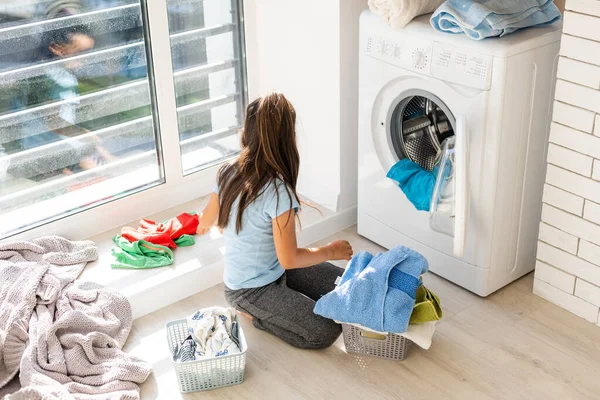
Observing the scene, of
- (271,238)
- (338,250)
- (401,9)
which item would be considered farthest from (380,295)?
(401,9)

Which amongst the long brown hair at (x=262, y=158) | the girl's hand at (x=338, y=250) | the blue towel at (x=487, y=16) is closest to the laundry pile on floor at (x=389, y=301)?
the girl's hand at (x=338, y=250)

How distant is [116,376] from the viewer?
239 cm

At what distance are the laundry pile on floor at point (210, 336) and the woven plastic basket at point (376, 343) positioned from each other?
13.8 inches

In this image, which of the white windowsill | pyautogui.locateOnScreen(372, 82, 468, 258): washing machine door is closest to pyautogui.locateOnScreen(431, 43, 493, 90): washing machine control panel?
pyautogui.locateOnScreen(372, 82, 468, 258): washing machine door

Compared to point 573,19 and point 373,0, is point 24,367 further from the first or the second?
point 573,19

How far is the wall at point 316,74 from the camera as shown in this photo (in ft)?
9.73

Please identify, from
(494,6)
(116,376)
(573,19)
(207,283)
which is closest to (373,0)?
(494,6)

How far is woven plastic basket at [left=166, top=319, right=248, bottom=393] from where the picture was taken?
7.71 ft

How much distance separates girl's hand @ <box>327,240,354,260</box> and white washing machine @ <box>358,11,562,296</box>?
0.34 m

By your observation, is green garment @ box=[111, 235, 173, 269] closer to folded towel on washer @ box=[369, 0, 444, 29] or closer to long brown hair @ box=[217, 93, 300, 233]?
long brown hair @ box=[217, 93, 300, 233]

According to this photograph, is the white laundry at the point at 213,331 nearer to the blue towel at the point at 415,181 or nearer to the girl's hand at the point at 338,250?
the girl's hand at the point at 338,250

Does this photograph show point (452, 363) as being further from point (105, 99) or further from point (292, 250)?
A: point (105, 99)

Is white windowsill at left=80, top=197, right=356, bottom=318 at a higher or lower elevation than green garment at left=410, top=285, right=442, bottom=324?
lower

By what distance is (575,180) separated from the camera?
2539 mm
